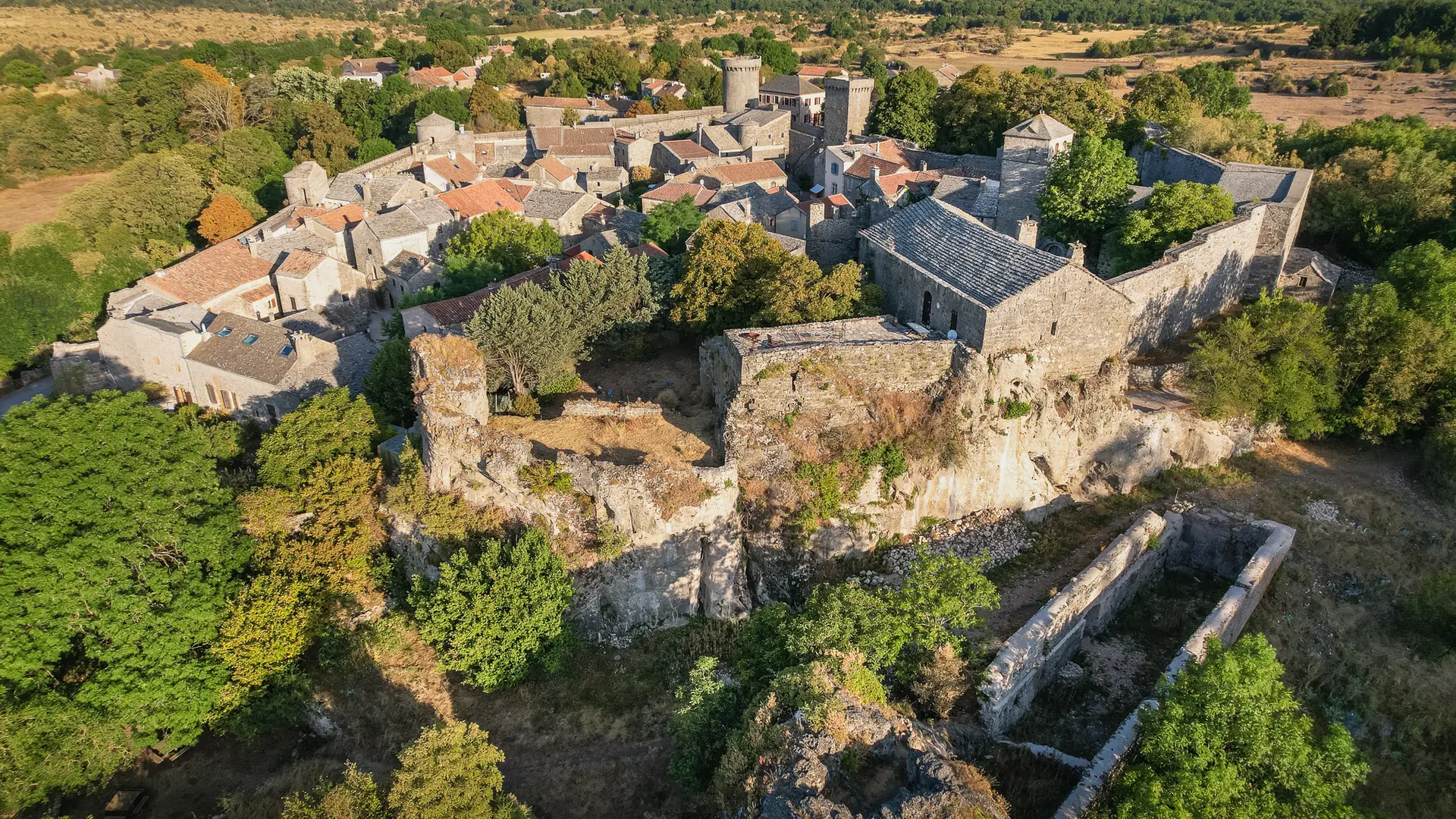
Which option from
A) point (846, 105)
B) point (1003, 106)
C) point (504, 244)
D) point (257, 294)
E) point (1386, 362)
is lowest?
point (257, 294)

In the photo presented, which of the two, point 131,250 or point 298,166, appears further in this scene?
point 298,166

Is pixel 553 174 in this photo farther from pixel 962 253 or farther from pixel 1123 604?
pixel 1123 604

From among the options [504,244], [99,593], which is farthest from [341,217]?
[99,593]

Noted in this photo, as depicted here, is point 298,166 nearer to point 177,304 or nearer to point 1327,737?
point 177,304

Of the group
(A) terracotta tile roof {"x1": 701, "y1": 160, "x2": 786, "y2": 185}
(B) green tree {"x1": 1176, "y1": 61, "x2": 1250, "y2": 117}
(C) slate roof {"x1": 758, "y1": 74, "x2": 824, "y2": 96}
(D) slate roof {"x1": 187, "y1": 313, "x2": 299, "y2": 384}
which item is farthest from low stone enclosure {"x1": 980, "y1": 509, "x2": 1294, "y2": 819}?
(C) slate roof {"x1": 758, "y1": 74, "x2": 824, "y2": 96}

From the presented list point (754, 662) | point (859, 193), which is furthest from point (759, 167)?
point (754, 662)

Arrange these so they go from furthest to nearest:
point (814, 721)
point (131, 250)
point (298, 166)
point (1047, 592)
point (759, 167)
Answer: point (298, 166) → point (131, 250) → point (759, 167) → point (1047, 592) → point (814, 721)

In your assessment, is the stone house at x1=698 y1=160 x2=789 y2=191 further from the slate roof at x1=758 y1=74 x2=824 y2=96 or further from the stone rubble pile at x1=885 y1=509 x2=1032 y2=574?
the stone rubble pile at x1=885 y1=509 x2=1032 y2=574
